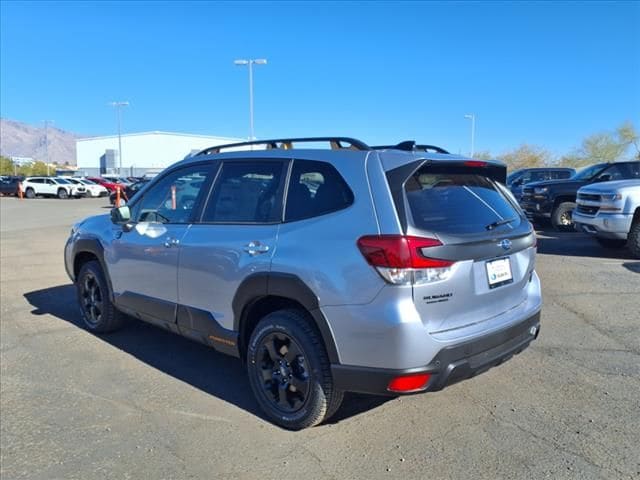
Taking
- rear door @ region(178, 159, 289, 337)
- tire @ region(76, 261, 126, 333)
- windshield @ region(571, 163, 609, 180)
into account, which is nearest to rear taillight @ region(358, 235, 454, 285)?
rear door @ region(178, 159, 289, 337)

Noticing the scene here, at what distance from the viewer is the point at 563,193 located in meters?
12.5

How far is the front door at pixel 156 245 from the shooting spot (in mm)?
4086

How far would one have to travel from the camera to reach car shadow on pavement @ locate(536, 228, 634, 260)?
30.6 feet

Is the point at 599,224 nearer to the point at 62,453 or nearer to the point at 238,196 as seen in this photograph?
the point at 238,196

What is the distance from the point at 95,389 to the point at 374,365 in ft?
8.01

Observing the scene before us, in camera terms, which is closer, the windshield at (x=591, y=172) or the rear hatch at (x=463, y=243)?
the rear hatch at (x=463, y=243)

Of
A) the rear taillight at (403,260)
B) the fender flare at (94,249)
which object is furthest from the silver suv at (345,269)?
the fender flare at (94,249)

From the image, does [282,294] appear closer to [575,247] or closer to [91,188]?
[575,247]

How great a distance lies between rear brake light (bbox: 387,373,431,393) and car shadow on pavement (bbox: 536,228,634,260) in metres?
7.49

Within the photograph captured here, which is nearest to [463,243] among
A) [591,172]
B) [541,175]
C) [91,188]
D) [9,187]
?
[591,172]

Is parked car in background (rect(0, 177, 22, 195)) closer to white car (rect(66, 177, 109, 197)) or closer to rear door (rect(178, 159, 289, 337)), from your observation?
white car (rect(66, 177, 109, 197))

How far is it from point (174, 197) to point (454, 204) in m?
2.38

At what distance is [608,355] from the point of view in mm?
4465

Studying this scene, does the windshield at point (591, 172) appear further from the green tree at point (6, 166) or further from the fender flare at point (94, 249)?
the green tree at point (6, 166)
